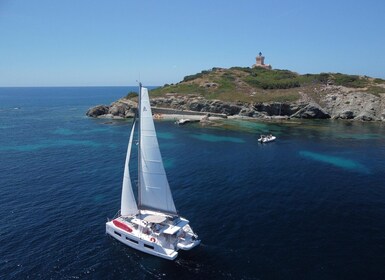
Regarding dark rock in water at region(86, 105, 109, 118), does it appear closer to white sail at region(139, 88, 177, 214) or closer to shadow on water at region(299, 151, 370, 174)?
shadow on water at region(299, 151, 370, 174)

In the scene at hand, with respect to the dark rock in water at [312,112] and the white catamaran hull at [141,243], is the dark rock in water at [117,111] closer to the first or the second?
the dark rock in water at [312,112]

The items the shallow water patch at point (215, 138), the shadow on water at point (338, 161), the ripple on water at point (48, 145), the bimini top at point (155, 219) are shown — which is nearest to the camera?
the bimini top at point (155, 219)

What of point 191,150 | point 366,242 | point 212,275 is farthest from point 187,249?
point 191,150

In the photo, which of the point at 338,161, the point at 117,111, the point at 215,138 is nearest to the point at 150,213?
the point at 338,161

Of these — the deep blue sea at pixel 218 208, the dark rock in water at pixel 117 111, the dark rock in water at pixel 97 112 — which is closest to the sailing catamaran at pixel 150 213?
the deep blue sea at pixel 218 208

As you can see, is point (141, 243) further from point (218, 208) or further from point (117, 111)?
point (117, 111)

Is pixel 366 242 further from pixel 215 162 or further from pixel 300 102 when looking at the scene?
pixel 300 102
